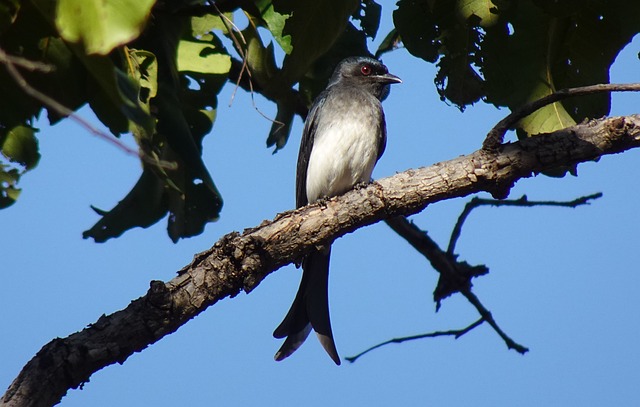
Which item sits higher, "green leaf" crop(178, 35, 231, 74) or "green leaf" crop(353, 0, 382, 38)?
"green leaf" crop(353, 0, 382, 38)

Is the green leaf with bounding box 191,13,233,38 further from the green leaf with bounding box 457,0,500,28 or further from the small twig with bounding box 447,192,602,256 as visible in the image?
the small twig with bounding box 447,192,602,256

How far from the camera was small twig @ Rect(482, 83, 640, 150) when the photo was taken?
141 inches

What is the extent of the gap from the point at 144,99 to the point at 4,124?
28.4 inches

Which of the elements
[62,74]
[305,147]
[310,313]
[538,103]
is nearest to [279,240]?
[62,74]

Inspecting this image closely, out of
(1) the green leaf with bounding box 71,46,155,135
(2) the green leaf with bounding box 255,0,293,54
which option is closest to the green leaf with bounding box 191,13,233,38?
(2) the green leaf with bounding box 255,0,293,54

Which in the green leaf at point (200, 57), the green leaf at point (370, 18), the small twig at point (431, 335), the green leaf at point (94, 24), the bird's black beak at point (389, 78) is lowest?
the green leaf at point (94, 24)

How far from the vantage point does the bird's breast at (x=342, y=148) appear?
5898mm

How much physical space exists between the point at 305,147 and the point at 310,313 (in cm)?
164

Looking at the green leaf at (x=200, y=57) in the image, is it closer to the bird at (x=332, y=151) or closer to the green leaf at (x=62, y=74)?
the green leaf at (x=62, y=74)

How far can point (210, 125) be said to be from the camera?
4551 millimetres

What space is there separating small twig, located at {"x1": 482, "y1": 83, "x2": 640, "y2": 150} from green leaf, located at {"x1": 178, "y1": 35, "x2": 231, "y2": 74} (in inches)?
56.4

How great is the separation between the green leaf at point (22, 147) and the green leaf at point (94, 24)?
163cm

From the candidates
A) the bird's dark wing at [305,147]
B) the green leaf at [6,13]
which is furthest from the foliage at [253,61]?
the bird's dark wing at [305,147]

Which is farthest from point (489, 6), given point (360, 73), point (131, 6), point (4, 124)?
point (360, 73)
